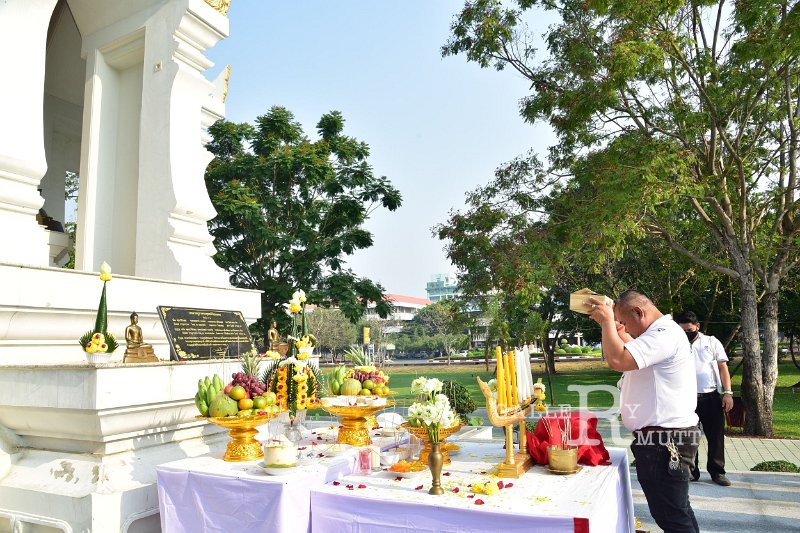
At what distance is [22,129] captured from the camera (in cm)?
583

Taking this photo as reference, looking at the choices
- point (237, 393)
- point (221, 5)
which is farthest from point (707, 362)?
point (221, 5)

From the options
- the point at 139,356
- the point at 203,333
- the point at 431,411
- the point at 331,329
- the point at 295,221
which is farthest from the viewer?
the point at 331,329

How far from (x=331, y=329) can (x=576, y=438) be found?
160ft

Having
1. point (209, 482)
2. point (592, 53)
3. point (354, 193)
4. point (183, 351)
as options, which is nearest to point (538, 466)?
point (209, 482)

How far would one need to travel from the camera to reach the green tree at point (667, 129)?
9102mm

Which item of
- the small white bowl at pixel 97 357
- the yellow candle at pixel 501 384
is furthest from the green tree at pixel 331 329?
the yellow candle at pixel 501 384

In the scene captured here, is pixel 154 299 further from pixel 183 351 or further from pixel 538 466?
pixel 538 466

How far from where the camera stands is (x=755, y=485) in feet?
20.7

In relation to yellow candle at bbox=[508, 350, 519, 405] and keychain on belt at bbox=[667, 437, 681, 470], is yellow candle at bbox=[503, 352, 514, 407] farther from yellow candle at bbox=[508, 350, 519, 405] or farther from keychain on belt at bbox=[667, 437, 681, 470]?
keychain on belt at bbox=[667, 437, 681, 470]

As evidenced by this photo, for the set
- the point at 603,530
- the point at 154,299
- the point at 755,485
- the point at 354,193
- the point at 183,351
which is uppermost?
the point at 354,193

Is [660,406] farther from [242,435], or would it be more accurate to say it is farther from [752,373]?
[752,373]

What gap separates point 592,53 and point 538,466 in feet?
28.5

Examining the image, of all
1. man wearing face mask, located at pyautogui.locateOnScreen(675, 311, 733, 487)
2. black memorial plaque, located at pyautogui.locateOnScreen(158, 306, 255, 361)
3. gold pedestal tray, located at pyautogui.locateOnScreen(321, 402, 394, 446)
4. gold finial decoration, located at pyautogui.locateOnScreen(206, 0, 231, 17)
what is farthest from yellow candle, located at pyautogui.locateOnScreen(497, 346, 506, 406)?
gold finial decoration, located at pyautogui.locateOnScreen(206, 0, 231, 17)

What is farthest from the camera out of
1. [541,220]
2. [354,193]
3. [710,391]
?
[354,193]
